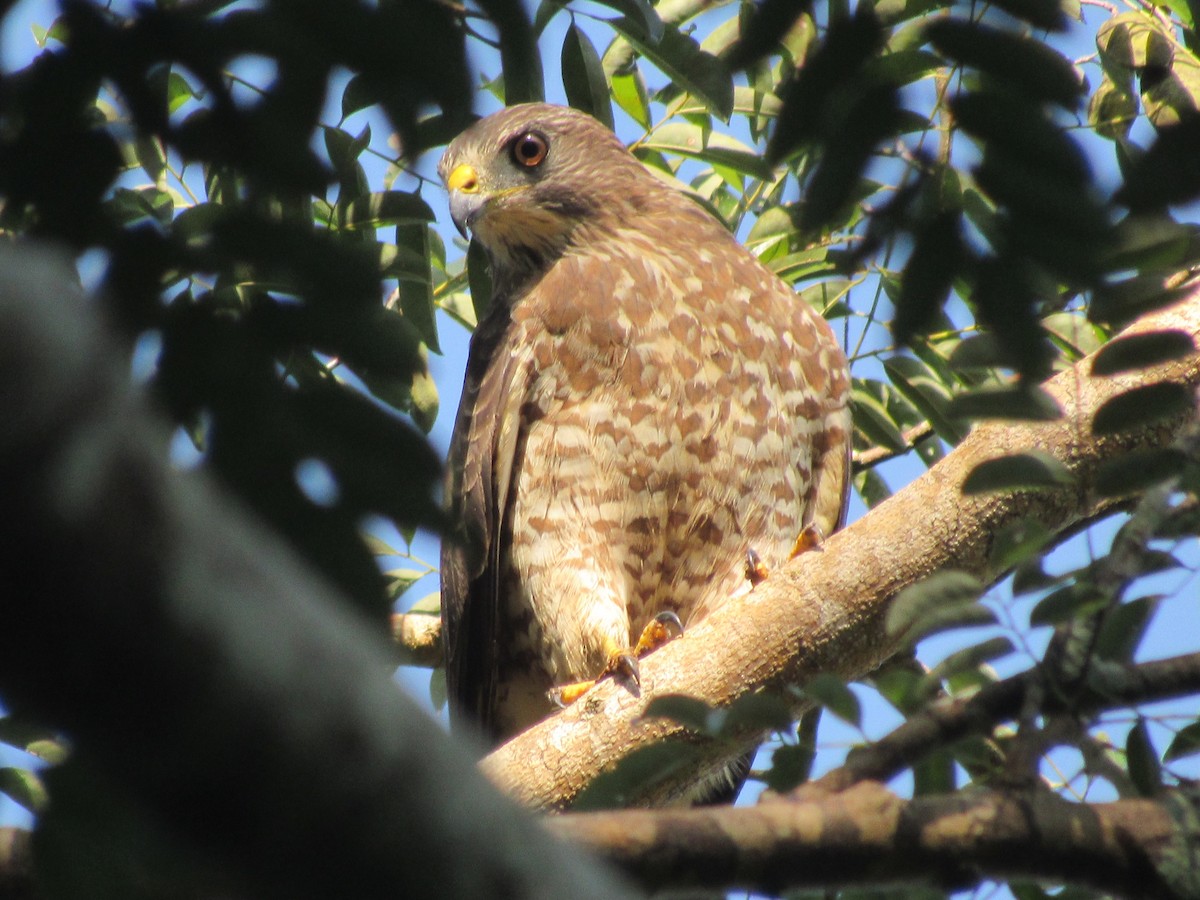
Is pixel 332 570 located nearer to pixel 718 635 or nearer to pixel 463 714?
pixel 718 635

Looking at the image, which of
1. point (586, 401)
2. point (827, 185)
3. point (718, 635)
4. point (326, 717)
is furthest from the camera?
point (586, 401)

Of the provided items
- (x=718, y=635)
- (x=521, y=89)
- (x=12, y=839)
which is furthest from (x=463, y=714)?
(x=12, y=839)

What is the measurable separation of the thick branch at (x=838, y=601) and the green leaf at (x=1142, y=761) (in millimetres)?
963

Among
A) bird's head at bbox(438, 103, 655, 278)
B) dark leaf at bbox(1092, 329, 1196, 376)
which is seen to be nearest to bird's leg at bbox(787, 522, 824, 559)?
bird's head at bbox(438, 103, 655, 278)

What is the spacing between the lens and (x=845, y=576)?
3268 millimetres

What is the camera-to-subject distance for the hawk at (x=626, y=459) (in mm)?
4301

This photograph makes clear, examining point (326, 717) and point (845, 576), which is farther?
point (845, 576)

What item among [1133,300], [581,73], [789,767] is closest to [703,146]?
[581,73]

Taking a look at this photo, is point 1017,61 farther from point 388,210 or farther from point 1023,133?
point 388,210

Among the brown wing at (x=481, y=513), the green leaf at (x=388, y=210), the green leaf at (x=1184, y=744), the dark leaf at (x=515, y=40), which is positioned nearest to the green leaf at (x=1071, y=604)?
the green leaf at (x=1184, y=744)

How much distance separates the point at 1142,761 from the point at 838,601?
1085 mm

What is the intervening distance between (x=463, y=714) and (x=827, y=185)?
9.69 ft

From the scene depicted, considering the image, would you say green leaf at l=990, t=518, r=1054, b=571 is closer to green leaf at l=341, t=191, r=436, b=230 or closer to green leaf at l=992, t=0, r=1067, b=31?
green leaf at l=992, t=0, r=1067, b=31

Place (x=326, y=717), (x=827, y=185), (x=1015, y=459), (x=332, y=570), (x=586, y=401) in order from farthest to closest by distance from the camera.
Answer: (x=586, y=401) → (x=1015, y=459) → (x=827, y=185) → (x=332, y=570) → (x=326, y=717)
